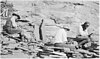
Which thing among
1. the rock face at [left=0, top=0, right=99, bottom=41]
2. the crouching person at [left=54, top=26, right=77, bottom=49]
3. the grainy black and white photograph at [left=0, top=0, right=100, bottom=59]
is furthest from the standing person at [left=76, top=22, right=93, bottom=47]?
the rock face at [left=0, top=0, right=99, bottom=41]

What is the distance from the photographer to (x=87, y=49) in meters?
11.0

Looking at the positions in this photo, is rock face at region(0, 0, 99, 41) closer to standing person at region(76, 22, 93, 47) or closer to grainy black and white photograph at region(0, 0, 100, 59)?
grainy black and white photograph at region(0, 0, 100, 59)

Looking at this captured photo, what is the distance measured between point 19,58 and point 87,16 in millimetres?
8949

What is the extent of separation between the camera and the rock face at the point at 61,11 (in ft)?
54.6

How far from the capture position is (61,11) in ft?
57.9

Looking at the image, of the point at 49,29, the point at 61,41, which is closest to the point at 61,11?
the point at 49,29

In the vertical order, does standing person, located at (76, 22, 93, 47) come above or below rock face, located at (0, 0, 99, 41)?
below

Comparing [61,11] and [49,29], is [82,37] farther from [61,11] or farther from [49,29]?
[61,11]

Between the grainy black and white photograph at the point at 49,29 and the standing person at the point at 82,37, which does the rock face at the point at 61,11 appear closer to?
the grainy black and white photograph at the point at 49,29

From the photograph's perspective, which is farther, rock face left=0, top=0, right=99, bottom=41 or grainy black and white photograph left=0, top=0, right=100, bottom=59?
rock face left=0, top=0, right=99, bottom=41

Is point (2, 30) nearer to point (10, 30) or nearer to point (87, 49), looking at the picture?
point (10, 30)

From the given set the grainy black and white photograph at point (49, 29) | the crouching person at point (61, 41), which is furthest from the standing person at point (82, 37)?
the crouching person at point (61, 41)

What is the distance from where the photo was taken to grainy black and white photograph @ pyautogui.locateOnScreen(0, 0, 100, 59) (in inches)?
406

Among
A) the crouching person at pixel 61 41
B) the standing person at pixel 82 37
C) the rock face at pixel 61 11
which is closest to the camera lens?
the crouching person at pixel 61 41
